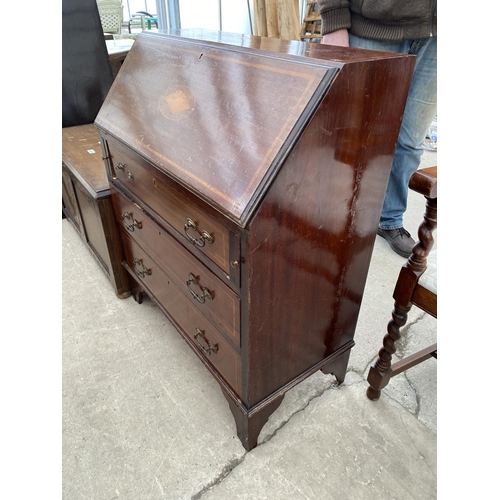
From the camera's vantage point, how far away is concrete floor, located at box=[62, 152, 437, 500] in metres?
1.19

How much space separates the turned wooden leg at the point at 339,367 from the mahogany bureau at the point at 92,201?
111cm

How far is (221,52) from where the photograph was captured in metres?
1.03

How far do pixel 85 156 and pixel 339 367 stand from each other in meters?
1.64

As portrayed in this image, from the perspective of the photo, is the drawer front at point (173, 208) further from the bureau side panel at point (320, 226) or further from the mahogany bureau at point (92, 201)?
the mahogany bureau at point (92, 201)

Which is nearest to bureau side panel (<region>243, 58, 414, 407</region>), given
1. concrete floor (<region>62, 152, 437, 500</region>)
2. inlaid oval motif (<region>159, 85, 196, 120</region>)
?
concrete floor (<region>62, 152, 437, 500</region>)

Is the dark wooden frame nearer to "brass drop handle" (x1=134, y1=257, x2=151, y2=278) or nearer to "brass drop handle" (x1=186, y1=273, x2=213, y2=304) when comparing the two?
"brass drop handle" (x1=186, y1=273, x2=213, y2=304)

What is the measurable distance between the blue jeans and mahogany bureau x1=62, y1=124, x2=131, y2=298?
1.40m

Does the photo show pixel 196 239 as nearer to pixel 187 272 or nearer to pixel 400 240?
pixel 187 272

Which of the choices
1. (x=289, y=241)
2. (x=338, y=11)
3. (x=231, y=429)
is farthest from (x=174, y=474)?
(x=338, y=11)

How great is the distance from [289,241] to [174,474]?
0.90 metres

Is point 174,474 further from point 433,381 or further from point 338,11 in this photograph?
point 338,11

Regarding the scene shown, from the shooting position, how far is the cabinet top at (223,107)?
0.78 meters

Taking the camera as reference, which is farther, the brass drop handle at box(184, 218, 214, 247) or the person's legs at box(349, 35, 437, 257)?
the person's legs at box(349, 35, 437, 257)
